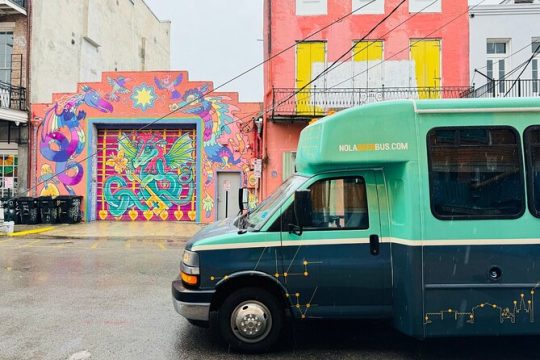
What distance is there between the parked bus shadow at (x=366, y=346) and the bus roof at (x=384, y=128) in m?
2.02

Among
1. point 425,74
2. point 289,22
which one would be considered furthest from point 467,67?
point 289,22

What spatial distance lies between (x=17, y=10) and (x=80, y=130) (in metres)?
5.60

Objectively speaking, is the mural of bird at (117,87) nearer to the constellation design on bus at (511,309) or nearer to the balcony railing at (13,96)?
the balcony railing at (13,96)

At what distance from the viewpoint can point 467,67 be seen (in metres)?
17.5

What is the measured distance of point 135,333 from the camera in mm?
5547

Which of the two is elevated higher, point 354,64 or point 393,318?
point 354,64

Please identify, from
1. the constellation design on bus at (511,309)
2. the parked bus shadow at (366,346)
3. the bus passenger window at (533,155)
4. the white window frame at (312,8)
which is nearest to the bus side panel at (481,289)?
the constellation design on bus at (511,309)

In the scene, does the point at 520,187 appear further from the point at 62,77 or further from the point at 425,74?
the point at 62,77

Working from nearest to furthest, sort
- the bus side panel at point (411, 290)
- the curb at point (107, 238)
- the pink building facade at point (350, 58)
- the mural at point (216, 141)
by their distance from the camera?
1. the bus side panel at point (411, 290)
2. the curb at point (107, 238)
3. the pink building facade at point (350, 58)
4. the mural at point (216, 141)

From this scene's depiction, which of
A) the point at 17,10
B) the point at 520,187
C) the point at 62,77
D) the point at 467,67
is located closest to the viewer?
the point at 520,187

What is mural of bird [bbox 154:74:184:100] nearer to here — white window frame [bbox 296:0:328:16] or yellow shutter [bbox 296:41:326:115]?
yellow shutter [bbox 296:41:326:115]

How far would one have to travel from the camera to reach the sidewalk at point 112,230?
15586mm

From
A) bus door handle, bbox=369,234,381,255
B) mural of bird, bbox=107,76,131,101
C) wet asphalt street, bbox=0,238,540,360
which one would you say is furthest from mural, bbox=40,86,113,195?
bus door handle, bbox=369,234,381,255

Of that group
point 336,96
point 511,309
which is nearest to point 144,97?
point 336,96
